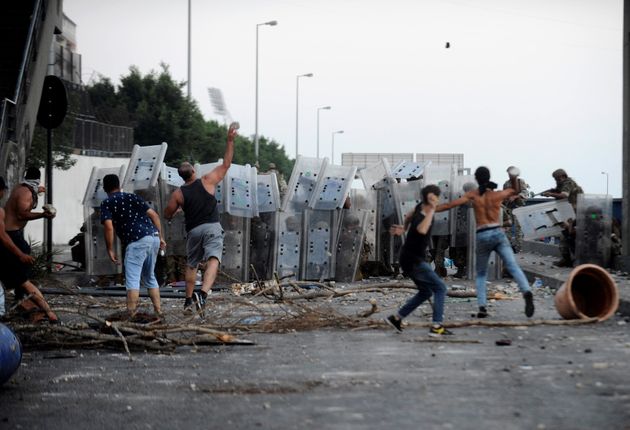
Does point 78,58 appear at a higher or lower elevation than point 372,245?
higher

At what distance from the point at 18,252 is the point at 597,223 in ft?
38.3

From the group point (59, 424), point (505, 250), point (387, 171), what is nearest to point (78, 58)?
point (387, 171)

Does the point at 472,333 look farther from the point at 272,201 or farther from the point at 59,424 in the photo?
the point at 272,201

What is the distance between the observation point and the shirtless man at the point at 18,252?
35.8 feet

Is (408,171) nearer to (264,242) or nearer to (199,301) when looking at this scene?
(264,242)

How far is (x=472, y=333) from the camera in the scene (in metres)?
10.6

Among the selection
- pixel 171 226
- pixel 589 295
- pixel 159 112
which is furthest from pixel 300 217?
pixel 159 112

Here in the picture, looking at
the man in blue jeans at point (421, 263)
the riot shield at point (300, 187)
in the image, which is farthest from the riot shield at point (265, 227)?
the man in blue jeans at point (421, 263)

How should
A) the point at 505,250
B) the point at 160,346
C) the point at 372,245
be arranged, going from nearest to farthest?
1. the point at 160,346
2. the point at 505,250
3. the point at 372,245

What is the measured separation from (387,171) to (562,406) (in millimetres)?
13949

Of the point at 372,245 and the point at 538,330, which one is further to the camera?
the point at 372,245

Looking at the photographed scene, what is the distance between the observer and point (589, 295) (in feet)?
41.4

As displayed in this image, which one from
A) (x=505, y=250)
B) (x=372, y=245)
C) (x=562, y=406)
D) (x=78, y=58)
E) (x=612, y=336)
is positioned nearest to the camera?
(x=562, y=406)

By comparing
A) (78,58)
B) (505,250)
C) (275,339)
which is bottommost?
(275,339)
